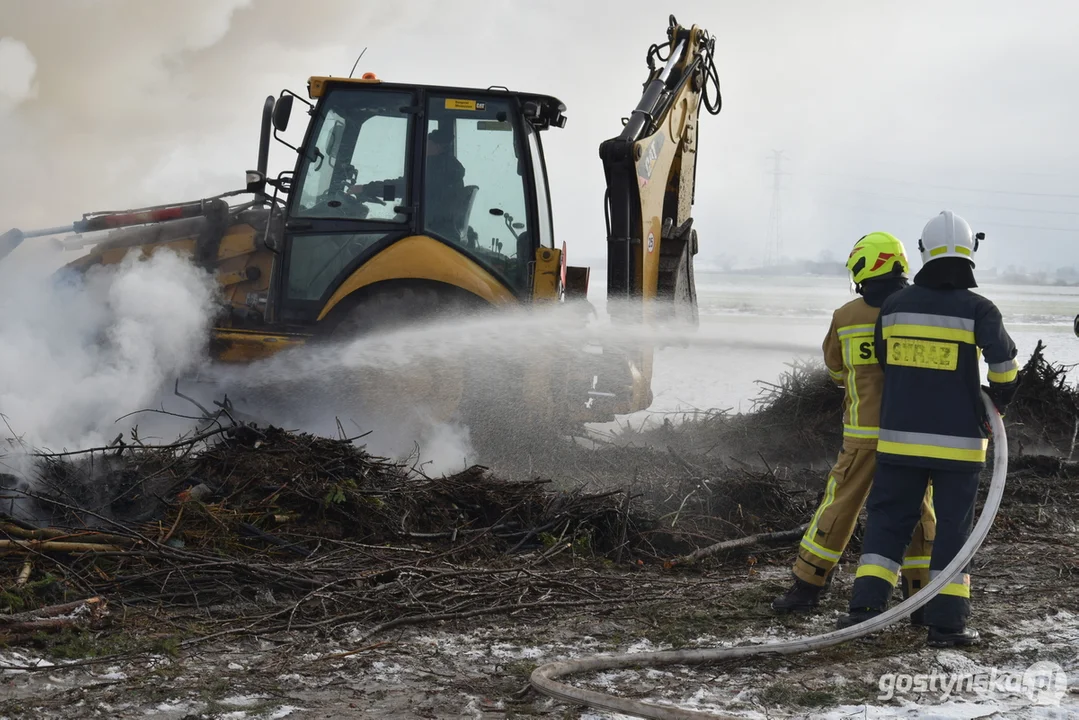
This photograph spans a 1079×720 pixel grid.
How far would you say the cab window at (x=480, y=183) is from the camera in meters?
6.84

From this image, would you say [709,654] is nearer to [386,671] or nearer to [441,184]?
[386,671]

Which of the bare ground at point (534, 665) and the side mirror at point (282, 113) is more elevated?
the side mirror at point (282, 113)

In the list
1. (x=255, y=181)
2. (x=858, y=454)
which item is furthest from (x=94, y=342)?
(x=858, y=454)

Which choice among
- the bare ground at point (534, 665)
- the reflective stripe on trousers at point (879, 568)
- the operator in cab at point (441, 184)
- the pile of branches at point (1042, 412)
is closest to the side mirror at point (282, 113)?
the operator in cab at point (441, 184)

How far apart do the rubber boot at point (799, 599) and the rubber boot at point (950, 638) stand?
1.76 ft

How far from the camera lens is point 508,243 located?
698 centimetres

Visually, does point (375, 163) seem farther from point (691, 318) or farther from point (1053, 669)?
point (1053, 669)

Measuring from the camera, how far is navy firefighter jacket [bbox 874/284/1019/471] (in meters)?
4.19

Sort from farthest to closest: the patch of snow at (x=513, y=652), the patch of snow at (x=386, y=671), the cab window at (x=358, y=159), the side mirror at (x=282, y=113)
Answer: the cab window at (x=358, y=159) < the side mirror at (x=282, y=113) < the patch of snow at (x=513, y=652) < the patch of snow at (x=386, y=671)

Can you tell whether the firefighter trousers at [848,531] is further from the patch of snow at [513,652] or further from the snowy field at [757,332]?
the snowy field at [757,332]

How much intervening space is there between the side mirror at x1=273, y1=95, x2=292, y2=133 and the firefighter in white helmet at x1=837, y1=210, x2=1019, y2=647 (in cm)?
410

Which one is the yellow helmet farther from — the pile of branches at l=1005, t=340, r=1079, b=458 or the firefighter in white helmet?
the pile of branches at l=1005, t=340, r=1079, b=458

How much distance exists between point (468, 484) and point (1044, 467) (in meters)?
4.41

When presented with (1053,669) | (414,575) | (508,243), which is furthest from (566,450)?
(1053,669)
